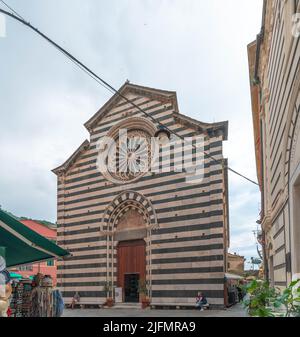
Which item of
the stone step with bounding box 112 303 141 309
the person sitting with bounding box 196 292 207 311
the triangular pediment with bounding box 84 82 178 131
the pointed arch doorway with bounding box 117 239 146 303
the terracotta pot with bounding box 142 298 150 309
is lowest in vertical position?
the stone step with bounding box 112 303 141 309

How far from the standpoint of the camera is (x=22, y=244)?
5246mm

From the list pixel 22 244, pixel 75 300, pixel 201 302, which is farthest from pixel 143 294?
pixel 22 244

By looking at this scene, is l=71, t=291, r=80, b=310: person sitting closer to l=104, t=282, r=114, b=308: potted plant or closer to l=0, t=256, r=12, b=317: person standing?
l=104, t=282, r=114, b=308: potted plant

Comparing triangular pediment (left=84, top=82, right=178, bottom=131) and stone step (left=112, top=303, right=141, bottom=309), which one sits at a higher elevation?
triangular pediment (left=84, top=82, right=178, bottom=131)

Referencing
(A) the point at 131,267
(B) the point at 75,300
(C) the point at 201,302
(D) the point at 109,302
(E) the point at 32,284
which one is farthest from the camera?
(B) the point at 75,300

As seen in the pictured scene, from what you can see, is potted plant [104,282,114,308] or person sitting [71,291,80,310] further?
person sitting [71,291,80,310]

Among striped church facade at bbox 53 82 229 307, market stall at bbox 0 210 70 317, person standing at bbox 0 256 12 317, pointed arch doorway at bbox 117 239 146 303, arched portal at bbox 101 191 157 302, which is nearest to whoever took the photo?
person standing at bbox 0 256 12 317

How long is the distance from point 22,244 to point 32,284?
109 cm

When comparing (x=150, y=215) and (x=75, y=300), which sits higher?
(x=150, y=215)

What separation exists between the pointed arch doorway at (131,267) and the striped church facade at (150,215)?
0.16 m

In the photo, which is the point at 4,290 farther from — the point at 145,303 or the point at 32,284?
the point at 145,303

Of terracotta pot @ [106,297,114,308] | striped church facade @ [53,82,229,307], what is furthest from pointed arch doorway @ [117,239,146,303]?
terracotta pot @ [106,297,114,308]

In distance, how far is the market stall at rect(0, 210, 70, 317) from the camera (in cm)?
528
